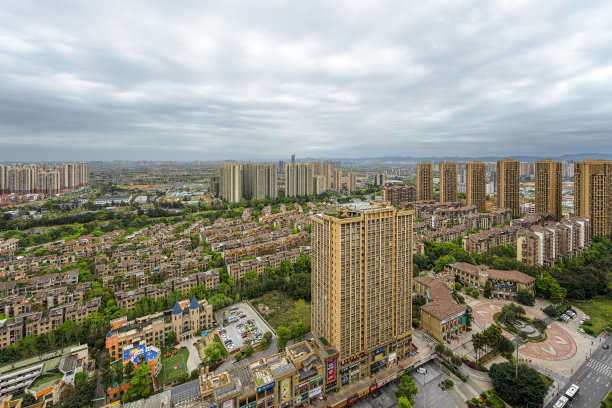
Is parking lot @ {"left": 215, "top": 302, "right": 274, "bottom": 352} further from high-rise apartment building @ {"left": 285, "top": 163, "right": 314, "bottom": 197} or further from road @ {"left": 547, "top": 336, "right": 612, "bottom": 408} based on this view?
high-rise apartment building @ {"left": 285, "top": 163, "right": 314, "bottom": 197}

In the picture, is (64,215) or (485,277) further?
(64,215)

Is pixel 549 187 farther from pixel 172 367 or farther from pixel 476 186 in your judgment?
pixel 172 367

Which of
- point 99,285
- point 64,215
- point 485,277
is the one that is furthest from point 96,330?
point 64,215

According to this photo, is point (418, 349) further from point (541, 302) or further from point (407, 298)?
point (541, 302)

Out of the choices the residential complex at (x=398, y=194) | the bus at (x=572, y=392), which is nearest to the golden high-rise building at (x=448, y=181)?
the residential complex at (x=398, y=194)

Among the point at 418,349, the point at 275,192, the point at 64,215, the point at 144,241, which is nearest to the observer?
the point at 418,349

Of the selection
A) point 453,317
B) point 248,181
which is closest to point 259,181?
point 248,181
